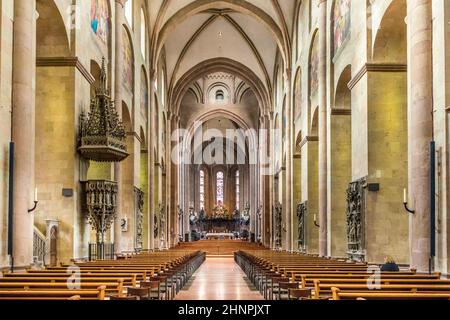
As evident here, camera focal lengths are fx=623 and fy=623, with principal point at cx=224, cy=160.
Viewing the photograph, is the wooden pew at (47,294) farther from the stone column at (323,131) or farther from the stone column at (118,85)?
the stone column at (323,131)

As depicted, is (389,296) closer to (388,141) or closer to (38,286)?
(38,286)

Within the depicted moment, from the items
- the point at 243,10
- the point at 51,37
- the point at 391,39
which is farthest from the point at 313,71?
the point at 51,37

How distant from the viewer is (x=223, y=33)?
132ft

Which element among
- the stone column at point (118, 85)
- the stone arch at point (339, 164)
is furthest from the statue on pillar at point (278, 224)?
the stone column at point (118, 85)

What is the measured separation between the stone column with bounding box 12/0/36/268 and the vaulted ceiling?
756 inches

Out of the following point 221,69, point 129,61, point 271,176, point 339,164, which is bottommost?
point 339,164

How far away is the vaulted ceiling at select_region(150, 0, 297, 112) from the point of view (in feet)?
108

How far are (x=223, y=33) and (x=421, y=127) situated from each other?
96.0 feet

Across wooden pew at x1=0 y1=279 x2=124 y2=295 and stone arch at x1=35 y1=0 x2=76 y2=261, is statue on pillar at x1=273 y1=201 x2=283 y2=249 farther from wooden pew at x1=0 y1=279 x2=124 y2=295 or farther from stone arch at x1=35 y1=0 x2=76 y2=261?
wooden pew at x1=0 y1=279 x2=124 y2=295

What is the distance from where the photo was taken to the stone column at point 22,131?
1227 centimetres

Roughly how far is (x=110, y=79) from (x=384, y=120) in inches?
387

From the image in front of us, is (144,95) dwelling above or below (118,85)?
above
